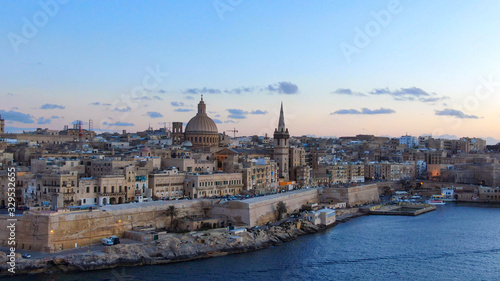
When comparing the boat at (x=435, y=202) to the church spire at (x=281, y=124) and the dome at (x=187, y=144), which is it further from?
the dome at (x=187, y=144)

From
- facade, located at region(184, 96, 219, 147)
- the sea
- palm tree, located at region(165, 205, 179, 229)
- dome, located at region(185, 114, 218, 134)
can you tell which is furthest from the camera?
dome, located at region(185, 114, 218, 134)

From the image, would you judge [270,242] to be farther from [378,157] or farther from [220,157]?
[378,157]

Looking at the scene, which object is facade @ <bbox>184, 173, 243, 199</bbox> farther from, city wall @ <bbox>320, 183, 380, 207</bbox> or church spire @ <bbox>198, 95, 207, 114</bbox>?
church spire @ <bbox>198, 95, 207, 114</bbox>

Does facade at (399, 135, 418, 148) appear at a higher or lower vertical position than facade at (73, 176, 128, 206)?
higher

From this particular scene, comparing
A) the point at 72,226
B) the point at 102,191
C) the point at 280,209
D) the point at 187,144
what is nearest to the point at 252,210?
the point at 280,209

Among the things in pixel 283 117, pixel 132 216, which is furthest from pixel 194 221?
pixel 283 117

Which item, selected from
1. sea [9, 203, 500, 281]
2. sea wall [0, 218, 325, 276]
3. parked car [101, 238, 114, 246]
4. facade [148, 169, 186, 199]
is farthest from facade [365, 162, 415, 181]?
parked car [101, 238, 114, 246]
